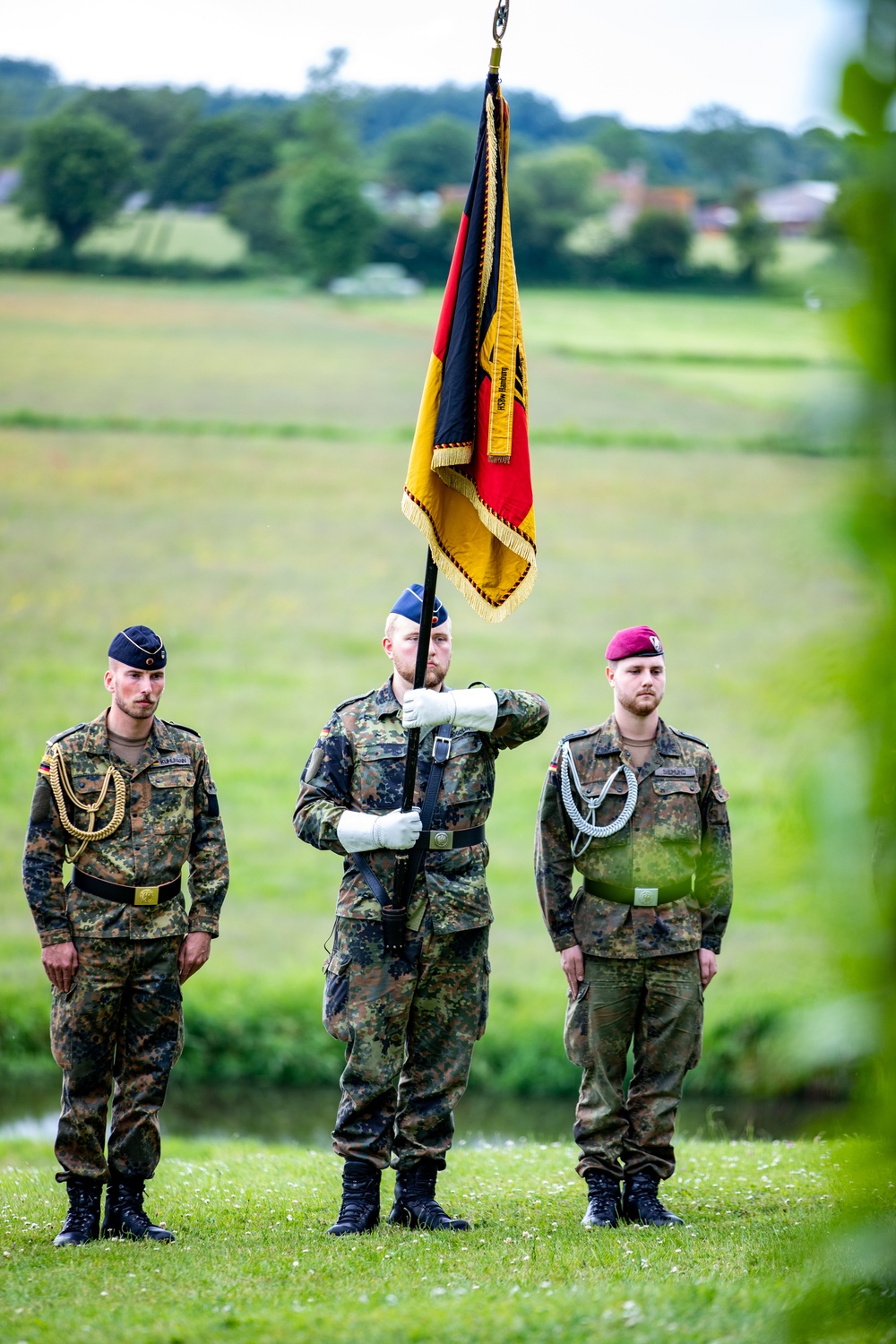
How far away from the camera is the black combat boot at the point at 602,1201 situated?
519 centimetres

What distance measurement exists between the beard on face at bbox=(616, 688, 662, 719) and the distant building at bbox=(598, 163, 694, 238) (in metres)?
29.9

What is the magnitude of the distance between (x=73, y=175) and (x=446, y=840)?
2909 cm

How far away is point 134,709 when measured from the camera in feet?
17.3

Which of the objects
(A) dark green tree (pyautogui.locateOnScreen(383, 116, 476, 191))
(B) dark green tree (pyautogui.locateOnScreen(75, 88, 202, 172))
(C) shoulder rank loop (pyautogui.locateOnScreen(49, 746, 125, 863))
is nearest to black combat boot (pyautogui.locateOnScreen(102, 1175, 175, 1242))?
(C) shoulder rank loop (pyautogui.locateOnScreen(49, 746, 125, 863))

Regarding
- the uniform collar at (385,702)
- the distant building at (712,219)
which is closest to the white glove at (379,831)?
the uniform collar at (385,702)

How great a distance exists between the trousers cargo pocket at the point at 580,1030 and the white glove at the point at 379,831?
889 millimetres

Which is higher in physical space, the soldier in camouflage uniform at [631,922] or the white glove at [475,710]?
the white glove at [475,710]

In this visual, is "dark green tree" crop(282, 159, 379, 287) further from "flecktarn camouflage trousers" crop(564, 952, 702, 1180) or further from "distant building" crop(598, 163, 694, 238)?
"flecktarn camouflage trousers" crop(564, 952, 702, 1180)

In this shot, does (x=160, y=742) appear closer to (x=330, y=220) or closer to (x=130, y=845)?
Answer: (x=130, y=845)

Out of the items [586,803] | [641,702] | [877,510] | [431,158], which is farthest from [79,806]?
[431,158]

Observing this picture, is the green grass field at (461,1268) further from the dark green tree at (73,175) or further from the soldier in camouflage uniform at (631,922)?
the dark green tree at (73,175)

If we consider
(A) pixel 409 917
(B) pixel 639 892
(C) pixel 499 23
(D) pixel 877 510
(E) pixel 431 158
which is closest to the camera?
(D) pixel 877 510

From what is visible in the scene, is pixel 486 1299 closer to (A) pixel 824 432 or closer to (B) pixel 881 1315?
(B) pixel 881 1315

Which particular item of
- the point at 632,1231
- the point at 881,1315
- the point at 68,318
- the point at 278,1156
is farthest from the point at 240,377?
the point at 881,1315
